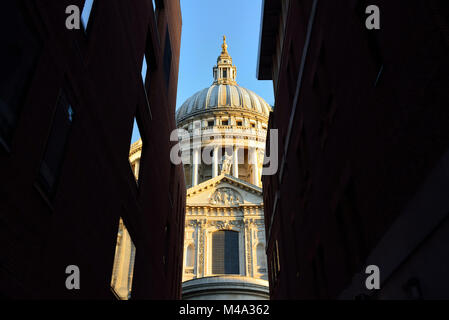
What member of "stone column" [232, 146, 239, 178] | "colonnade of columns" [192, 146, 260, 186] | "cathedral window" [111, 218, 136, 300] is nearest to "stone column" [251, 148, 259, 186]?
"colonnade of columns" [192, 146, 260, 186]

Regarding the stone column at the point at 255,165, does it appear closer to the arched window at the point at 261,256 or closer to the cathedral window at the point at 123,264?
the arched window at the point at 261,256

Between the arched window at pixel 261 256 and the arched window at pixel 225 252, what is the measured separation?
232cm

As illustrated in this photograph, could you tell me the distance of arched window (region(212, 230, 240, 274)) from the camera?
48.0 m

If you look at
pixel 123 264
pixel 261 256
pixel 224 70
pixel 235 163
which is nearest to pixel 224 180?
pixel 261 256

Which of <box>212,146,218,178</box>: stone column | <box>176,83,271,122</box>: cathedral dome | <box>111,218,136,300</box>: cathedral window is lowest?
<box>111,218,136,300</box>: cathedral window

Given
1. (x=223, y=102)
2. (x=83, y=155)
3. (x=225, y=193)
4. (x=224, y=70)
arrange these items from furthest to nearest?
(x=224, y=70) → (x=223, y=102) → (x=225, y=193) → (x=83, y=155)

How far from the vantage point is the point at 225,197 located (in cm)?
5547

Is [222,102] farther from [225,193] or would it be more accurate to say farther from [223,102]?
[225,193]

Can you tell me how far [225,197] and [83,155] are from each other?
4450 centimetres

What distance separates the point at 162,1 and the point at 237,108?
7379 cm

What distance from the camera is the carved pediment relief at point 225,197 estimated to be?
5475 cm

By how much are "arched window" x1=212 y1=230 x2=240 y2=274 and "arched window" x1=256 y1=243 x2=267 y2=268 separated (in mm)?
2324

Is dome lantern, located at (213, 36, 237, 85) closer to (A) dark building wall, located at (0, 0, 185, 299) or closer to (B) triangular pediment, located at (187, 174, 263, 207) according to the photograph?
(B) triangular pediment, located at (187, 174, 263, 207)
